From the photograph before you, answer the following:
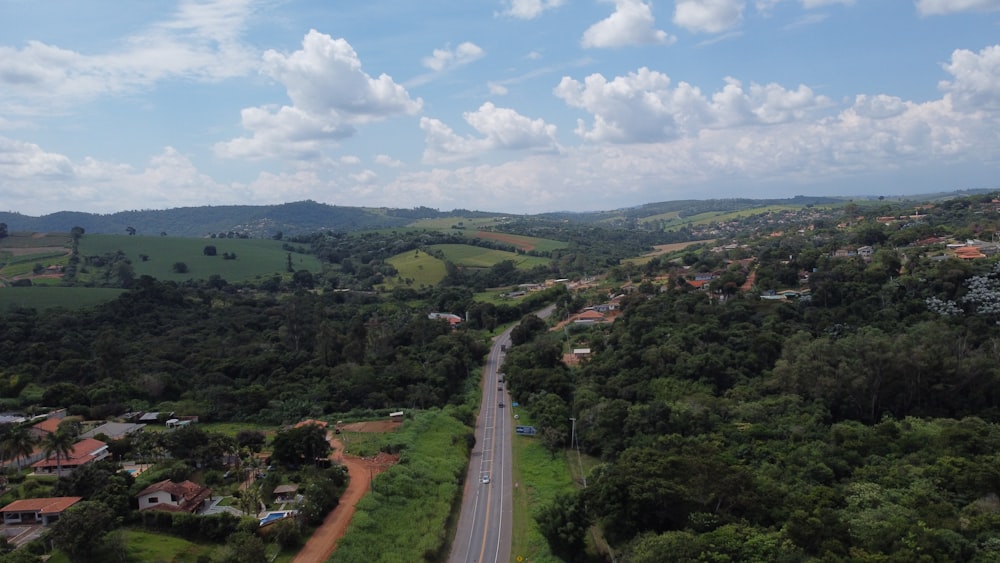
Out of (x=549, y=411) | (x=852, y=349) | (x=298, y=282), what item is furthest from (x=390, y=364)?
(x=298, y=282)

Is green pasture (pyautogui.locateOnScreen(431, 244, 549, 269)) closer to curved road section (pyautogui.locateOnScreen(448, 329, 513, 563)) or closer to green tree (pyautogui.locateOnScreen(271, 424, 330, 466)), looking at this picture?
curved road section (pyautogui.locateOnScreen(448, 329, 513, 563))

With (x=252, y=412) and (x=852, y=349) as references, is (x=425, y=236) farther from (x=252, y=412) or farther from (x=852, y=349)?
(x=852, y=349)

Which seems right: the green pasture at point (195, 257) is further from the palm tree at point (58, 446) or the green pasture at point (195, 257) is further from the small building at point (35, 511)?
the small building at point (35, 511)

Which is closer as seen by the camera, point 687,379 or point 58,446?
point 58,446

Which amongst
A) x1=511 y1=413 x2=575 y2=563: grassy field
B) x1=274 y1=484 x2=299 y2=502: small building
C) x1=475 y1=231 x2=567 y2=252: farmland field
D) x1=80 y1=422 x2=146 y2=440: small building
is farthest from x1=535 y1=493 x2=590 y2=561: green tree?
x1=475 y1=231 x2=567 y2=252: farmland field

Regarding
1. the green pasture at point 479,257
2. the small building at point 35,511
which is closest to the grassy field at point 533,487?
the small building at point 35,511

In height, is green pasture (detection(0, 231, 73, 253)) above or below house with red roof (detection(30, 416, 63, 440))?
above

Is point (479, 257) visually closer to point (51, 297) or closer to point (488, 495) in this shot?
point (51, 297)

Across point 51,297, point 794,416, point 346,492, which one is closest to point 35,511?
point 346,492
